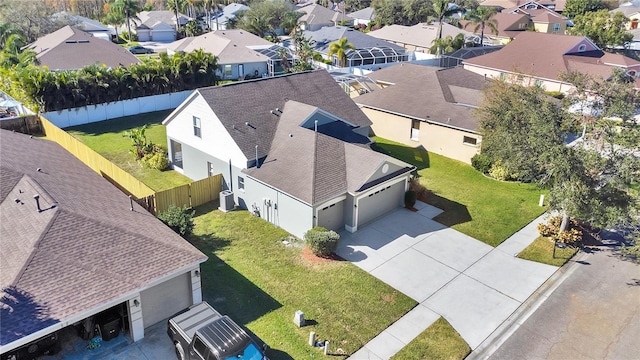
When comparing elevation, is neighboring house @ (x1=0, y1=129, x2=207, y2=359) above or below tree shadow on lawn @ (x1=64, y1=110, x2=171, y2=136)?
above

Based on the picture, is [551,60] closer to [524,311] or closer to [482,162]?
[482,162]

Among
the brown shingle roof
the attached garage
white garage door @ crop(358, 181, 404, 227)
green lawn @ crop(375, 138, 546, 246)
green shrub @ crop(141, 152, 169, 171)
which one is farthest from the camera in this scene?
the brown shingle roof

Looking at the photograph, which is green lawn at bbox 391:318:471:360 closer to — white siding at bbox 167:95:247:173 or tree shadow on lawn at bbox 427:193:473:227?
tree shadow on lawn at bbox 427:193:473:227

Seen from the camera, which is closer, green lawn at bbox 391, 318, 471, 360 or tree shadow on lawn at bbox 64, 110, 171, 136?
green lawn at bbox 391, 318, 471, 360

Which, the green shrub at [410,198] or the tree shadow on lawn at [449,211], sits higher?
the green shrub at [410,198]

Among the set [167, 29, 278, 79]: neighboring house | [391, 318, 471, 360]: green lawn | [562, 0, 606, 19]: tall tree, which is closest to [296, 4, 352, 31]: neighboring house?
[167, 29, 278, 79]: neighboring house

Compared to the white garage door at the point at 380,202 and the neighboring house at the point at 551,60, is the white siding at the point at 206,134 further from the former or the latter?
the neighboring house at the point at 551,60

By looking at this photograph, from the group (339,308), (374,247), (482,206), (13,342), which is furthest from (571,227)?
(13,342)

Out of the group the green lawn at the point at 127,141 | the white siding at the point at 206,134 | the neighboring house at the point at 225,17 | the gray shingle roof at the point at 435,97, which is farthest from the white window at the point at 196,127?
the neighboring house at the point at 225,17
